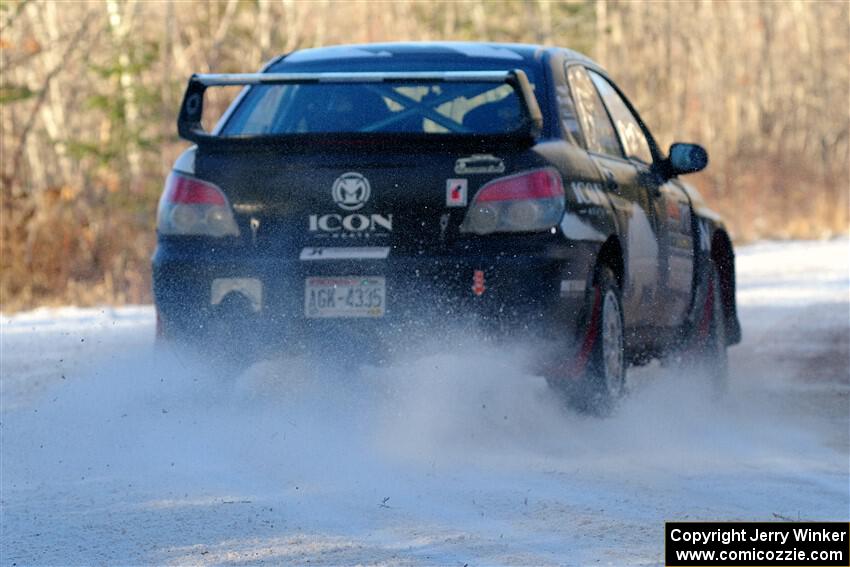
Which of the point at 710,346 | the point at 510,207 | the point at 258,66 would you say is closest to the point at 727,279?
the point at 710,346

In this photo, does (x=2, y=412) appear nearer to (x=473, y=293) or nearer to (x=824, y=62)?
(x=473, y=293)

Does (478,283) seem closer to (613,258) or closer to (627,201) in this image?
(613,258)

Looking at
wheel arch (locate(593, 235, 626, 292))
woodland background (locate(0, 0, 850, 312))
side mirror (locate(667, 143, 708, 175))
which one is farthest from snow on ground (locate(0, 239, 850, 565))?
woodland background (locate(0, 0, 850, 312))

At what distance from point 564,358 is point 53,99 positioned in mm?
20531

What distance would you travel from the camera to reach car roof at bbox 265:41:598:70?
26.3 ft

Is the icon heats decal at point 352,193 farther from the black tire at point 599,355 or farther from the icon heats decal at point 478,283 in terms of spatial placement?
the black tire at point 599,355

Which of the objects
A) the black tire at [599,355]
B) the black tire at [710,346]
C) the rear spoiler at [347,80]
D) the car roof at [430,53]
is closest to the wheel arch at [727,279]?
the black tire at [710,346]

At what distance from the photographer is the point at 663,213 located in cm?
894

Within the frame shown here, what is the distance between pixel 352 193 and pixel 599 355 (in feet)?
4.22

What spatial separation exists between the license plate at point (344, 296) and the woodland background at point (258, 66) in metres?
9.72

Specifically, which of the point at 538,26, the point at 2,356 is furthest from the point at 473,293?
the point at 538,26

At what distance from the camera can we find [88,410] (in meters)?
7.87

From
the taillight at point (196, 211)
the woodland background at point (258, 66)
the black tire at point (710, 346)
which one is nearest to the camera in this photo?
the taillight at point (196, 211)

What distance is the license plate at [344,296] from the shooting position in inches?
277
